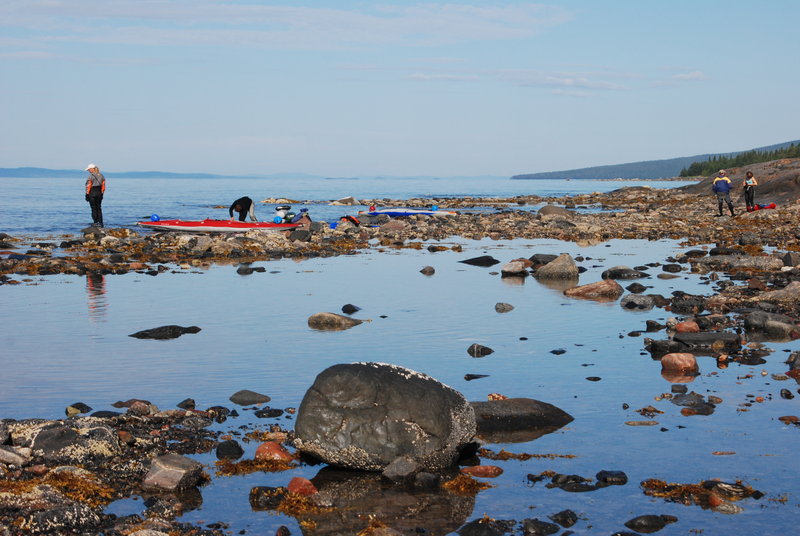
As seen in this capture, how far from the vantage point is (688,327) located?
16844 mm

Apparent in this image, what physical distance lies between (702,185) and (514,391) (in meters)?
89.8

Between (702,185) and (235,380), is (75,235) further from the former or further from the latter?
(702,185)

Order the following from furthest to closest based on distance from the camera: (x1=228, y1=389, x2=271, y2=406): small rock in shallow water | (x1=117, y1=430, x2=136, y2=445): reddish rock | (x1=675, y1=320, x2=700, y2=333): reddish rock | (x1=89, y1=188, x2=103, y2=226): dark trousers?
(x1=89, y1=188, x2=103, y2=226): dark trousers, (x1=675, y1=320, x2=700, y2=333): reddish rock, (x1=228, y1=389, x2=271, y2=406): small rock in shallow water, (x1=117, y1=430, x2=136, y2=445): reddish rock

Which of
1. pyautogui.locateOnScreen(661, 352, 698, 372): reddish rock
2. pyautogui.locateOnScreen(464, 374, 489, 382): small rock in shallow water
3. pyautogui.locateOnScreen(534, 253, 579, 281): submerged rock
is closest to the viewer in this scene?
pyautogui.locateOnScreen(464, 374, 489, 382): small rock in shallow water

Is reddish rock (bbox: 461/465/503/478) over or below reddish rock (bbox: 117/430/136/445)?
below

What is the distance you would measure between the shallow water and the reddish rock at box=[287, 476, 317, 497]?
36cm

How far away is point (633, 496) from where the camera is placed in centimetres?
852

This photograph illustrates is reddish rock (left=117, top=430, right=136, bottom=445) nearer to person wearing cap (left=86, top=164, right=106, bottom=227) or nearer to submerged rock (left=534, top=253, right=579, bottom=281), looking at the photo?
submerged rock (left=534, top=253, right=579, bottom=281)

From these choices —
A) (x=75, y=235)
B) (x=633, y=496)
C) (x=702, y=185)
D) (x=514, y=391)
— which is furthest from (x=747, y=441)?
(x=702, y=185)

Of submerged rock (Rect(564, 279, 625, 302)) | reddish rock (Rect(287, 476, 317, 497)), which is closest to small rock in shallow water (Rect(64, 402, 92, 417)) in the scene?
reddish rock (Rect(287, 476, 317, 497))

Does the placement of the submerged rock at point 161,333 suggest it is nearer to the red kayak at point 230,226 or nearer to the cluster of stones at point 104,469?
the cluster of stones at point 104,469

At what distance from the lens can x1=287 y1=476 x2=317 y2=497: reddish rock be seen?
28.4 feet

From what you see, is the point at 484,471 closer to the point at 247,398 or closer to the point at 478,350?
the point at 247,398

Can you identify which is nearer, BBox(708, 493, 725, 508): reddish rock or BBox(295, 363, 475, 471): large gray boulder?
BBox(708, 493, 725, 508): reddish rock
